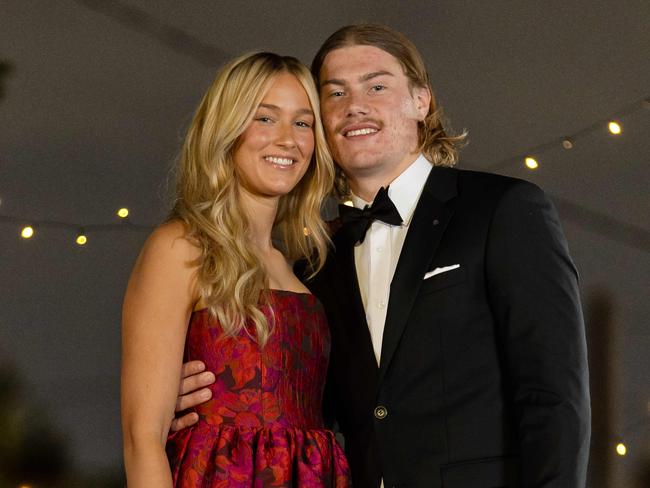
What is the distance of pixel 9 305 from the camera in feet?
10.6

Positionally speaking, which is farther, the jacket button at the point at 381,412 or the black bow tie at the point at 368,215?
the black bow tie at the point at 368,215

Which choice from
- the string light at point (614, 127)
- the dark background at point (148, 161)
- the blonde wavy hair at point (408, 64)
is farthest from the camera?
the string light at point (614, 127)

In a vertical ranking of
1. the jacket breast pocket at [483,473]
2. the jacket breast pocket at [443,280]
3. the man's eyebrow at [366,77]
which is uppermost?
the man's eyebrow at [366,77]

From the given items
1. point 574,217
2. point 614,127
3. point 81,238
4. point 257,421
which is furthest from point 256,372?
point 614,127

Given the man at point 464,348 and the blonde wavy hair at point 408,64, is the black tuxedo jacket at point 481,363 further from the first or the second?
the blonde wavy hair at point 408,64

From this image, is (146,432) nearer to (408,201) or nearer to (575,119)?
(408,201)

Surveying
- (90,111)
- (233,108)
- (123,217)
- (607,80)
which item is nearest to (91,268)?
(123,217)

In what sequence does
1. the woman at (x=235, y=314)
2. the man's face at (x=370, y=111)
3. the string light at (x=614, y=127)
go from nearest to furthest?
the woman at (x=235, y=314) < the man's face at (x=370, y=111) < the string light at (x=614, y=127)

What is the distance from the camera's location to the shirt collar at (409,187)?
2262 millimetres

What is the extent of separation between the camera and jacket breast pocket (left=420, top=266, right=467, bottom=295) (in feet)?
6.57

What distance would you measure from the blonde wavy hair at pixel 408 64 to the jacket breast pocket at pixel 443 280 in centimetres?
52

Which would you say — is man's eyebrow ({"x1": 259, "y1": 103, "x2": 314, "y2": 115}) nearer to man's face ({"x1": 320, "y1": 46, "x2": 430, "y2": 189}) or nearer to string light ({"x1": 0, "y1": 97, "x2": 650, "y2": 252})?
man's face ({"x1": 320, "y1": 46, "x2": 430, "y2": 189})

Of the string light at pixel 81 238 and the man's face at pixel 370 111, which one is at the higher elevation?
the string light at pixel 81 238

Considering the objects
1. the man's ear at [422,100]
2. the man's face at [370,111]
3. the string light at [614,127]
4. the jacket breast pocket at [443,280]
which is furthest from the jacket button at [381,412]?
the string light at [614,127]
